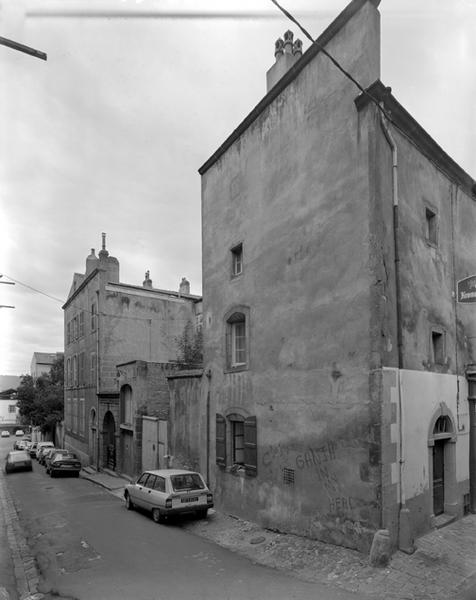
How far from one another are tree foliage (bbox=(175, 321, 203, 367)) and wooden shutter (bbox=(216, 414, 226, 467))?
11.6 meters

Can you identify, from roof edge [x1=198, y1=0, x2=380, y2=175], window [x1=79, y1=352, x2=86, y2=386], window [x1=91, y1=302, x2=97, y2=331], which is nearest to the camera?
roof edge [x1=198, y1=0, x2=380, y2=175]

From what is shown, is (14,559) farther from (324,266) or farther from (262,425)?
(324,266)

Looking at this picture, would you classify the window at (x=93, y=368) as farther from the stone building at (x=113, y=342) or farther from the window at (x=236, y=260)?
the window at (x=236, y=260)

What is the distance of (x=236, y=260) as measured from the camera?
1545cm

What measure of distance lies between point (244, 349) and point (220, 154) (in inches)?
258

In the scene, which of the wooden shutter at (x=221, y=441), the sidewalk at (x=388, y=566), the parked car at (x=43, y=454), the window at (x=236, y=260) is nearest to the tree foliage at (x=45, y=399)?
the parked car at (x=43, y=454)

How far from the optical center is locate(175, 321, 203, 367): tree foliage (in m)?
29.0

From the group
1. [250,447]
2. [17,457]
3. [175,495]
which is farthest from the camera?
[17,457]

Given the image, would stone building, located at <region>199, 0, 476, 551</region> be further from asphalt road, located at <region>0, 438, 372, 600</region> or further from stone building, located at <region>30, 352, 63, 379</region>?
stone building, located at <region>30, 352, 63, 379</region>

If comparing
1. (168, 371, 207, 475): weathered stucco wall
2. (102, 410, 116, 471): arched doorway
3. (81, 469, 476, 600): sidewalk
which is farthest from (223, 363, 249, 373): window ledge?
(102, 410, 116, 471): arched doorway

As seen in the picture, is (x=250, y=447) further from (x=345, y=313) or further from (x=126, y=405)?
(x=126, y=405)

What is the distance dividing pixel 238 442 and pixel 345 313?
6.03m

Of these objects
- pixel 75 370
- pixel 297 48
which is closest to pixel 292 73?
pixel 297 48

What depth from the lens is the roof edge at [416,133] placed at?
1045cm
